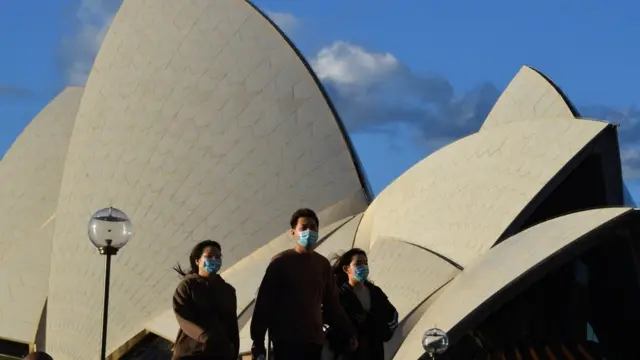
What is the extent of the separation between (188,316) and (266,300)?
376 millimetres

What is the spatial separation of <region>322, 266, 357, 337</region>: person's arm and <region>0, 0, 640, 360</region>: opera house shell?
7.30m

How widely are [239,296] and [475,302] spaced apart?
18.1ft

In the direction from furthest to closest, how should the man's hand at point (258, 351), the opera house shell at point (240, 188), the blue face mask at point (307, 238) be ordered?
the opera house shell at point (240, 188), the blue face mask at point (307, 238), the man's hand at point (258, 351)

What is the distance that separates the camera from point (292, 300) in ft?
16.6

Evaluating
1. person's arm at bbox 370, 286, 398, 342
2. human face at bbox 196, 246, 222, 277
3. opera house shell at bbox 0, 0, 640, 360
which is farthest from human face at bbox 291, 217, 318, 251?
opera house shell at bbox 0, 0, 640, 360

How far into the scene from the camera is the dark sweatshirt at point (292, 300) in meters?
5.05

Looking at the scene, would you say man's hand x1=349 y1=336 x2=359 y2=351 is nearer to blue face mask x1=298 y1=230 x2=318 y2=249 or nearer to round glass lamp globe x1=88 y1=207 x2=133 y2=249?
blue face mask x1=298 y1=230 x2=318 y2=249

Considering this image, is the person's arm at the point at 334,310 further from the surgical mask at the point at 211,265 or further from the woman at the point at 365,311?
the surgical mask at the point at 211,265

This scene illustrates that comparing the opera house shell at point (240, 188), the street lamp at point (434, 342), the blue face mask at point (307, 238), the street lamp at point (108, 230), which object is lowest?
the blue face mask at point (307, 238)

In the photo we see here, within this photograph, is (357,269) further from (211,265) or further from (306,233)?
(211,265)

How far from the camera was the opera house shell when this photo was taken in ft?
42.5

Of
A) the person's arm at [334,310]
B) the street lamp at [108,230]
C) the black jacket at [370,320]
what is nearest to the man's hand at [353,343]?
the person's arm at [334,310]

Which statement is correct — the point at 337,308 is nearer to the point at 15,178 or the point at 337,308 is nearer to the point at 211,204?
the point at 211,204

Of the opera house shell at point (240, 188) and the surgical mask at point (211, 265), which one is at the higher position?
the opera house shell at point (240, 188)
